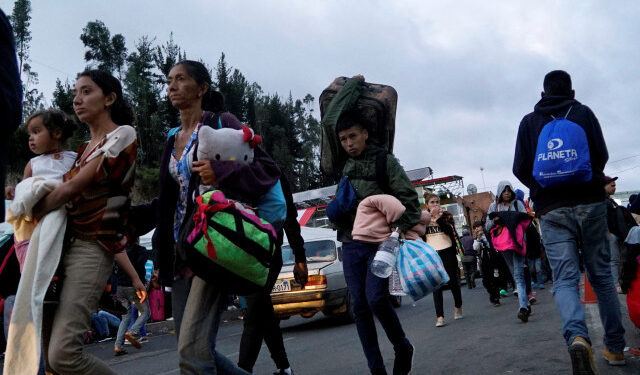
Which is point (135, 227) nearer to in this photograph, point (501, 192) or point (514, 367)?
point (514, 367)

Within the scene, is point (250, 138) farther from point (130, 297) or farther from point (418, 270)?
point (130, 297)

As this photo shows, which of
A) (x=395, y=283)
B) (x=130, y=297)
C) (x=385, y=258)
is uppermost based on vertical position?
(x=385, y=258)

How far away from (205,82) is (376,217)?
1.56 metres

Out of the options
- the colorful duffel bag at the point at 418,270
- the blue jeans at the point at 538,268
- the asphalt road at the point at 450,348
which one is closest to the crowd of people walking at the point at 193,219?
the colorful duffel bag at the point at 418,270

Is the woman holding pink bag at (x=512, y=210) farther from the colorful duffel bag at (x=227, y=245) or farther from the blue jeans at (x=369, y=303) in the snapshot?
the colorful duffel bag at (x=227, y=245)

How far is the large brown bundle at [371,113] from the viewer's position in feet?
14.7

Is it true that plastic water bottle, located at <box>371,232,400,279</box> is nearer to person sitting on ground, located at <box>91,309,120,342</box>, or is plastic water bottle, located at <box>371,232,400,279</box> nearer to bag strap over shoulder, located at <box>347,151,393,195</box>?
bag strap over shoulder, located at <box>347,151,393,195</box>

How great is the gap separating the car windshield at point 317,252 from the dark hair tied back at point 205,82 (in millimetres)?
8672

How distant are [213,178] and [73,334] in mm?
947

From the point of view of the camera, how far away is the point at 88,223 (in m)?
3.01

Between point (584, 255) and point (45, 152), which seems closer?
point (45, 152)

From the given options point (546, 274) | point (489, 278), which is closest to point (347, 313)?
point (489, 278)

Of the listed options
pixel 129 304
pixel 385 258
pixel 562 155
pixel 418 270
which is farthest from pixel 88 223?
pixel 129 304

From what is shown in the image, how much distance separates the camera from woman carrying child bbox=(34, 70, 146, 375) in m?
2.76
